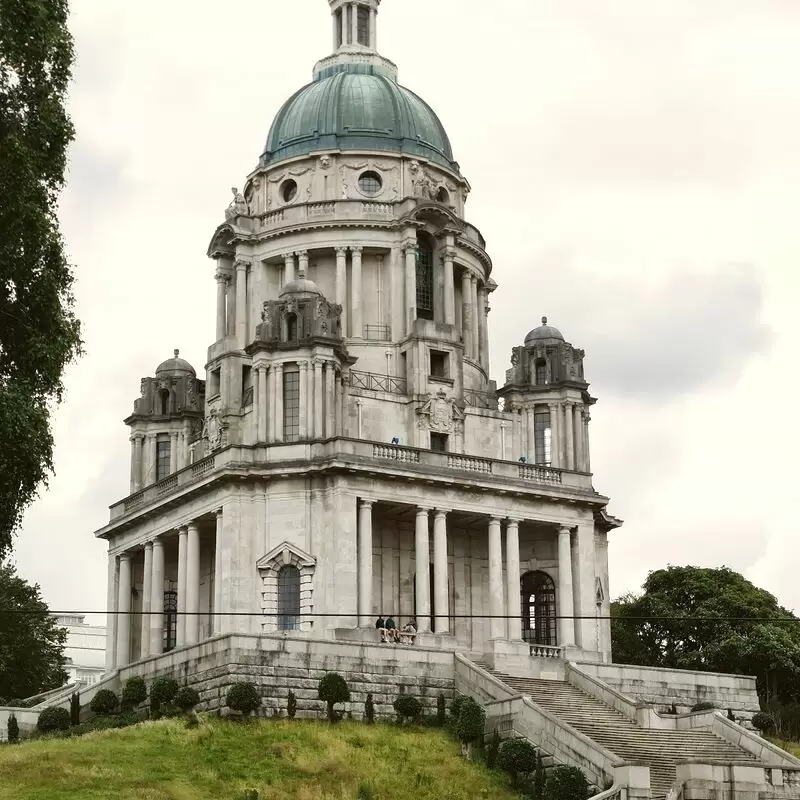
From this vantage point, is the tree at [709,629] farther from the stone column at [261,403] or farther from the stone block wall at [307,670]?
the stone block wall at [307,670]

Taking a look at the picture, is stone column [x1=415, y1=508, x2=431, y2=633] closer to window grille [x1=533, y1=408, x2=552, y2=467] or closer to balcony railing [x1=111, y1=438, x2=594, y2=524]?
balcony railing [x1=111, y1=438, x2=594, y2=524]

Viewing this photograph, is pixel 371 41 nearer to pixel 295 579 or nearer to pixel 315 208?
pixel 315 208

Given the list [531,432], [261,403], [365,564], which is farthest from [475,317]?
[365,564]

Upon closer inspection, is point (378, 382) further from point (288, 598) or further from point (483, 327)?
point (288, 598)

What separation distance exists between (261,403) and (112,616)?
15.0 metres

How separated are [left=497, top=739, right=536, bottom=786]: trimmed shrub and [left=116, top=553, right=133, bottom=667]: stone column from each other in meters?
30.7

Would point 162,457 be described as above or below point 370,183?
below

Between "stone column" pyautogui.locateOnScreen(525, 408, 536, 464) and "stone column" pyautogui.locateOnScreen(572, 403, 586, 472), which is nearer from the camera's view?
"stone column" pyautogui.locateOnScreen(572, 403, 586, 472)

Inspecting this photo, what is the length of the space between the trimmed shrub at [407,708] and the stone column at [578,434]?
23271 mm

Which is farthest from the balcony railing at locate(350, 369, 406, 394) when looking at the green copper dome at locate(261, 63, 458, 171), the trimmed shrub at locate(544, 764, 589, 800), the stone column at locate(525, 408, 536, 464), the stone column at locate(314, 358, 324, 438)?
the trimmed shrub at locate(544, 764, 589, 800)

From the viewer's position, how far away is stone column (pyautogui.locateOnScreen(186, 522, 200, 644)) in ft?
246

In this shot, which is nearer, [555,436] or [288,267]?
[555,436]

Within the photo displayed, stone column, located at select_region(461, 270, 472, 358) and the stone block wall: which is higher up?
stone column, located at select_region(461, 270, 472, 358)

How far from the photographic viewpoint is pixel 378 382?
80.2 meters
